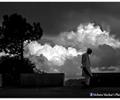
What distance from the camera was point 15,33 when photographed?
2548cm

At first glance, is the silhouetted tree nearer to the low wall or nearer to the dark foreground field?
the low wall

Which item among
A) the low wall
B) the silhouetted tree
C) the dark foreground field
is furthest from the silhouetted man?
the silhouetted tree

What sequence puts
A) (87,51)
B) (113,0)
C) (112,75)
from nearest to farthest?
(113,0) < (87,51) < (112,75)

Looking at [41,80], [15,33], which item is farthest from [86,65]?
[15,33]

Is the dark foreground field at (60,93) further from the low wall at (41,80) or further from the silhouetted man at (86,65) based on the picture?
the low wall at (41,80)

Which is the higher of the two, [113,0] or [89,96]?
[113,0]

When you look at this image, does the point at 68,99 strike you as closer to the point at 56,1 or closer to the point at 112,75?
the point at 56,1

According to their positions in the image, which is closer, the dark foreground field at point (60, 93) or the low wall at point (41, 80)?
the dark foreground field at point (60, 93)

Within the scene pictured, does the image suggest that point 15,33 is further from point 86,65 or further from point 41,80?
point 86,65

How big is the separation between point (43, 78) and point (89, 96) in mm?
6287

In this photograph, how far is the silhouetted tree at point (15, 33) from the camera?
25.2 meters

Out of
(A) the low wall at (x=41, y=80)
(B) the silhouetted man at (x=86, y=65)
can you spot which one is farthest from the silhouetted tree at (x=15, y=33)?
(B) the silhouetted man at (x=86, y=65)

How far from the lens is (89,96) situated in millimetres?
13086

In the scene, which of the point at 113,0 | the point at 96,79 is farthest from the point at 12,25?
the point at 113,0
